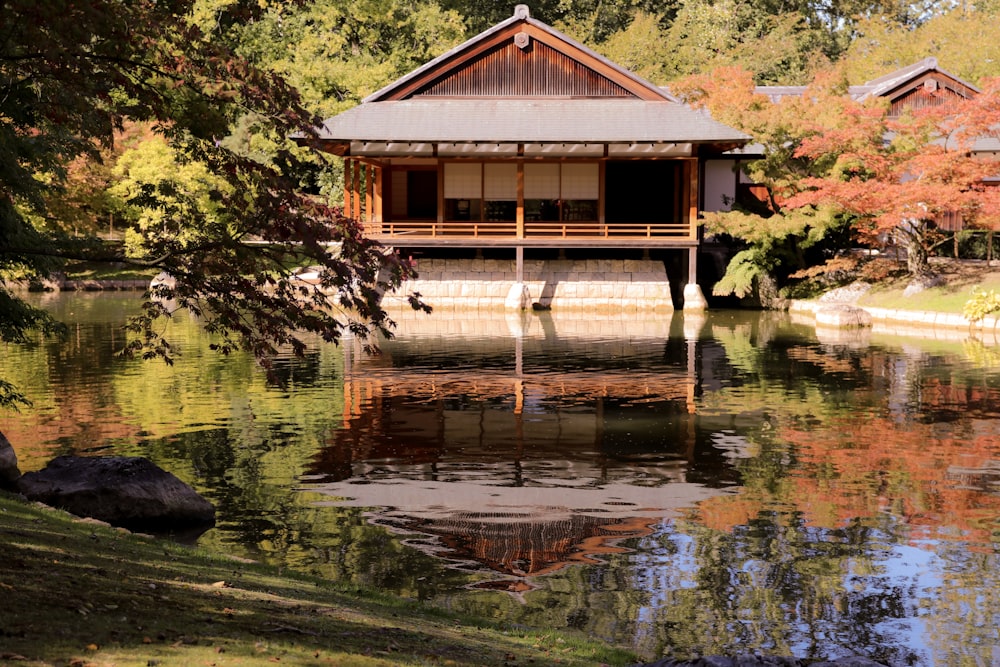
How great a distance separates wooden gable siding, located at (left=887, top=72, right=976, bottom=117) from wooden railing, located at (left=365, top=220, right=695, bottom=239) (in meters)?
11.9

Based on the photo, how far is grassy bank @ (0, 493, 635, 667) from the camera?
22.1ft

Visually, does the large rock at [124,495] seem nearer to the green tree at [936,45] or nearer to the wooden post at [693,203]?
the wooden post at [693,203]

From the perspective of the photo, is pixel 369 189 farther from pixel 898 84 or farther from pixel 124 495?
pixel 124 495

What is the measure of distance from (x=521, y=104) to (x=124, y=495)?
94.7ft

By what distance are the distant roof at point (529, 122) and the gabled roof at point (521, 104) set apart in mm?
32

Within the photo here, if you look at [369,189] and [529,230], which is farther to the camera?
[369,189]

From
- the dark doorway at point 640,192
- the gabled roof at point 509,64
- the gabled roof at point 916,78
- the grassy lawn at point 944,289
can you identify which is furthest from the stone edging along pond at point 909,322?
the gabled roof at point 916,78

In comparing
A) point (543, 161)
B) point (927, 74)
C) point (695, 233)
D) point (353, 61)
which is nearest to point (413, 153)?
point (543, 161)

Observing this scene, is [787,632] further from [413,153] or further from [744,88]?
[744,88]

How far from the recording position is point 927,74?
44906 mm

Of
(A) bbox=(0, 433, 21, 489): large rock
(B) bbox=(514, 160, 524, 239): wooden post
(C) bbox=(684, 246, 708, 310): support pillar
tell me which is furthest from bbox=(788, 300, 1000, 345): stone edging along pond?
(A) bbox=(0, 433, 21, 489): large rock

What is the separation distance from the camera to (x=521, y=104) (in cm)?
3934

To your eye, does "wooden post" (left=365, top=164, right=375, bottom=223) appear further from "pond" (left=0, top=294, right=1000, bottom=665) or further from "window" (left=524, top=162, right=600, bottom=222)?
"pond" (left=0, top=294, right=1000, bottom=665)

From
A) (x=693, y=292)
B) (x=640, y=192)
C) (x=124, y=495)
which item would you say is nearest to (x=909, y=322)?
(x=693, y=292)
